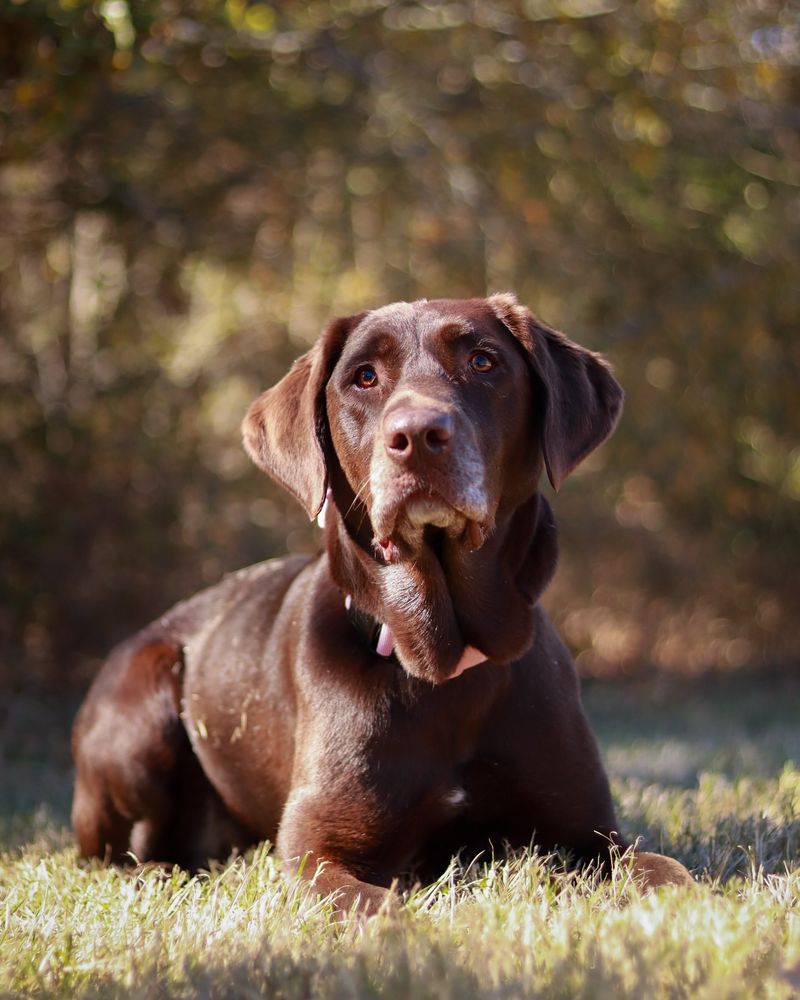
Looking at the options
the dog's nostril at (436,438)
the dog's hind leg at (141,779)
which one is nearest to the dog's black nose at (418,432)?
the dog's nostril at (436,438)

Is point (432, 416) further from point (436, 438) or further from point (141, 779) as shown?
point (141, 779)

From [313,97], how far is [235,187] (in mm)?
698

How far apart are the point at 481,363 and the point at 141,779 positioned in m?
1.69

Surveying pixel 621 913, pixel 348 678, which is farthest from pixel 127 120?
pixel 621 913

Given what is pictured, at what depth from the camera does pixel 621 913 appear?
2387 millimetres

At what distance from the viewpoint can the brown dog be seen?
292cm

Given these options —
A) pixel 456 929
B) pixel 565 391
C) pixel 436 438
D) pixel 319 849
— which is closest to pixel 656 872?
pixel 456 929

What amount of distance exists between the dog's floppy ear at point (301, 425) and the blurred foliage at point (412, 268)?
8.97ft

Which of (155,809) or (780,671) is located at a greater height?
(155,809)

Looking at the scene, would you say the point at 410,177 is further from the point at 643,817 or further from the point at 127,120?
the point at 643,817

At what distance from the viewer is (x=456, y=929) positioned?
2334mm

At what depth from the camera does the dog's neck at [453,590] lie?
3.08 metres

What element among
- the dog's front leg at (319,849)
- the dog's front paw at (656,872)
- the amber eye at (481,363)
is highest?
the amber eye at (481,363)

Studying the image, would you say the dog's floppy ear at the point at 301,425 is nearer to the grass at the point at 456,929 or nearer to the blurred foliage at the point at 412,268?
the grass at the point at 456,929
